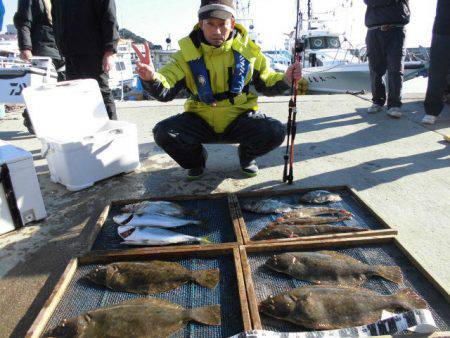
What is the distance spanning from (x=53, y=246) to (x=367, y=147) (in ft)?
12.3

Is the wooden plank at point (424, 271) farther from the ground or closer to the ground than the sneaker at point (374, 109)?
closer to the ground

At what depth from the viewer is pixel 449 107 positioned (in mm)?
6312

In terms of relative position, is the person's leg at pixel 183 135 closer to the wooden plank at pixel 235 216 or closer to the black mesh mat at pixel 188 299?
the wooden plank at pixel 235 216

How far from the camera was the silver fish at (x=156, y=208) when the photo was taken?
9.09 ft

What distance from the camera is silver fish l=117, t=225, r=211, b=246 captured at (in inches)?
95.8

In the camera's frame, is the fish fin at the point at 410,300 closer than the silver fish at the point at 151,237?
Yes

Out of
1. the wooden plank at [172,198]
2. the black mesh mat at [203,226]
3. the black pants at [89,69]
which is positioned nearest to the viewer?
the black mesh mat at [203,226]

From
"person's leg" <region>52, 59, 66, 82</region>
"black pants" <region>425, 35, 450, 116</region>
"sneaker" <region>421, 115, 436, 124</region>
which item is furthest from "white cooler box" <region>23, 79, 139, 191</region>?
"black pants" <region>425, 35, 450, 116</region>

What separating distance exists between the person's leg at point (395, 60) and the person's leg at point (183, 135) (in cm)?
357

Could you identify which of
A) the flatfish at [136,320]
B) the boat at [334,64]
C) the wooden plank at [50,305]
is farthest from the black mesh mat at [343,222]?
the boat at [334,64]

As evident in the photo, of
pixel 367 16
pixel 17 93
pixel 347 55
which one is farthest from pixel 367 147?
pixel 347 55

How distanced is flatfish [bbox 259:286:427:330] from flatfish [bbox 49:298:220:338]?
1.12 ft

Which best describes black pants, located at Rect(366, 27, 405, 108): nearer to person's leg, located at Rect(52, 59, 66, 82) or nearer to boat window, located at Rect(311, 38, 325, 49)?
person's leg, located at Rect(52, 59, 66, 82)

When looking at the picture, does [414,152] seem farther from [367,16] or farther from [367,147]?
[367,16]
